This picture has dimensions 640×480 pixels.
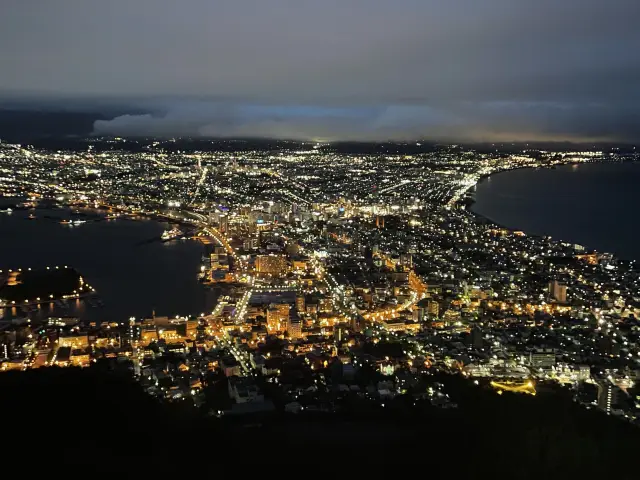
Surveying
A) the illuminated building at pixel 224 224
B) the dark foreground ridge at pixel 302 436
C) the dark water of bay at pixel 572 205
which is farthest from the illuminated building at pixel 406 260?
the dark foreground ridge at pixel 302 436

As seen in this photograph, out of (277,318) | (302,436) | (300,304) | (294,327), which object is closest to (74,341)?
(277,318)

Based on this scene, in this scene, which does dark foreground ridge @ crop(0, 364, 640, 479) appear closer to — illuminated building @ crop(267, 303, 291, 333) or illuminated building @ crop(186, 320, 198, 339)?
illuminated building @ crop(186, 320, 198, 339)

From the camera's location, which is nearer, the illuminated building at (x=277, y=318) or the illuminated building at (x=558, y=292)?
the illuminated building at (x=277, y=318)

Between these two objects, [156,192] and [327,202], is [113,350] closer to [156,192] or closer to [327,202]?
[327,202]

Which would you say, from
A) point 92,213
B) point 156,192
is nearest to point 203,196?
point 156,192

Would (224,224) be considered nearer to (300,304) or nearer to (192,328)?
(300,304)

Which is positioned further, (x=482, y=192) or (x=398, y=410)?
(x=482, y=192)

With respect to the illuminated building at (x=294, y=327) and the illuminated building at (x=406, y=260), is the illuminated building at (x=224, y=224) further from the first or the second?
the illuminated building at (x=294, y=327)

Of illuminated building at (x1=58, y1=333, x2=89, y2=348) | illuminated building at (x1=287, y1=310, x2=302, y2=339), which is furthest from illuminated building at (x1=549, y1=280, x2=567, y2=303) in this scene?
illuminated building at (x1=58, y1=333, x2=89, y2=348)
